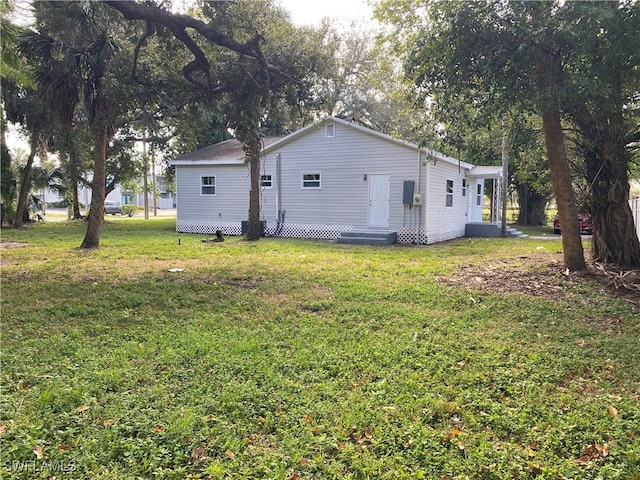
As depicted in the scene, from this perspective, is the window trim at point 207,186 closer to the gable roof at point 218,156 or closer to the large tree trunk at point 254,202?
the gable roof at point 218,156

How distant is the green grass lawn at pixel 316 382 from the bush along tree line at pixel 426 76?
2961 mm

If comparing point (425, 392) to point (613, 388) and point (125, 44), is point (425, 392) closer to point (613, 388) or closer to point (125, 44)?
point (613, 388)

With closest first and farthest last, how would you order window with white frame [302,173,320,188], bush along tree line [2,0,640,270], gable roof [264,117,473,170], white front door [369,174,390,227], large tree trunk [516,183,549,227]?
bush along tree line [2,0,640,270] → gable roof [264,117,473,170] → white front door [369,174,390,227] → window with white frame [302,173,320,188] → large tree trunk [516,183,549,227]

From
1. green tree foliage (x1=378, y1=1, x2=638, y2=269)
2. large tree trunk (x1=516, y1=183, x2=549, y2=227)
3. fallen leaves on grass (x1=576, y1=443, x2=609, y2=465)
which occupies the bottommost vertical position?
fallen leaves on grass (x1=576, y1=443, x2=609, y2=465)

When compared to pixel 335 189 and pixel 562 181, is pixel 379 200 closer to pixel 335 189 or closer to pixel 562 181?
pixel 335 189

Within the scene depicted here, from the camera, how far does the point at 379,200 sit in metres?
15.4

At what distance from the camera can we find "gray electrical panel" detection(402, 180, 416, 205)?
14.6m

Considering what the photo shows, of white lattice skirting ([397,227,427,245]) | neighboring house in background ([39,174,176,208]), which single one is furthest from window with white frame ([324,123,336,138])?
neighboring house in background ([39,174,176,208])

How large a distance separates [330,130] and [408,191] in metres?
3.70

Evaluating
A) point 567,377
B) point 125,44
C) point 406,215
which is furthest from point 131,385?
point 406,215

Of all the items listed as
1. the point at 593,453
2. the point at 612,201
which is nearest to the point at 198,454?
the point at 593,453

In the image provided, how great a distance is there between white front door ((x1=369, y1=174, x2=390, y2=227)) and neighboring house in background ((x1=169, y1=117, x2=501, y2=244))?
3cm

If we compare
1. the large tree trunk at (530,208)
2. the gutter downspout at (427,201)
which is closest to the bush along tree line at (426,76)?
the gutter downspout at (427,201)

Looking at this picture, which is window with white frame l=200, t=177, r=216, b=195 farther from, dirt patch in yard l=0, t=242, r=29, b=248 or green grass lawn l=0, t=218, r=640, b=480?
green grass lawn l=0, t=218, r=640, b=480
